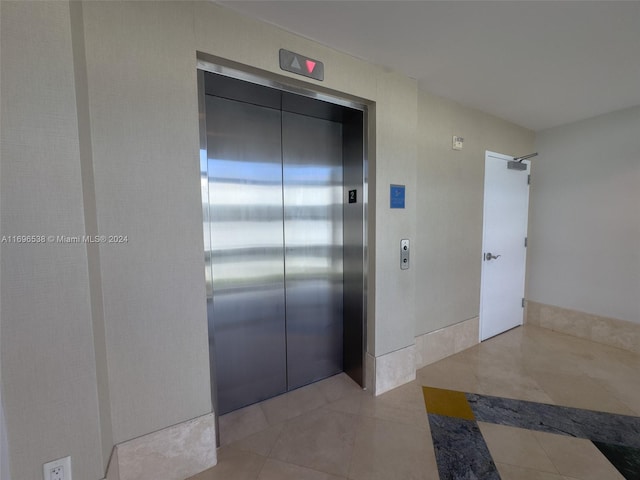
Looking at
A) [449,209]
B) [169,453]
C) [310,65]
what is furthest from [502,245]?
[169,453]

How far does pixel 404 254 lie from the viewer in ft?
7.16

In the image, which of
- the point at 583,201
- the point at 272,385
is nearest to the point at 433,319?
the point at 272,385

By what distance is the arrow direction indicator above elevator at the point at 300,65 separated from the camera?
61.9 inches

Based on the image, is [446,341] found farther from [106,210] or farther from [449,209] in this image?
[106,210]

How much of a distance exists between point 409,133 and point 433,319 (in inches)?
68.9

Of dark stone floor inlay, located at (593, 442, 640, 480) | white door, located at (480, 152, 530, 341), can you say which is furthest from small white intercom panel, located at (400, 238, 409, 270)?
dark stone floor inlay, located at (593, 442, 640, 480)

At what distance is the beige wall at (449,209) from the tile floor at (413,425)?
23.8 inches

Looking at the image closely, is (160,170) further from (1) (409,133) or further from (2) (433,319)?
(2) (433,319)

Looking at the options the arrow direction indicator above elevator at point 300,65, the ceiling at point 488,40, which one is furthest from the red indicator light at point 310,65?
the ceiling at point 488,40

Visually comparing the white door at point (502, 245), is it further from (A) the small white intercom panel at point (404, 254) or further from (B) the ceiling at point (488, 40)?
(A) the small white intercom panel at point (404, 254)

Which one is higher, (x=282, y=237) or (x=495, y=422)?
(x=282, y=237)

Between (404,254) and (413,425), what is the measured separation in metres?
1.22

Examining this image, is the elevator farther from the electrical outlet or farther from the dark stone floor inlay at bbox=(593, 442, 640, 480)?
the dark stone floor inlay at bbox=(593, 442, 640, 480)

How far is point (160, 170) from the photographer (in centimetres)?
132
